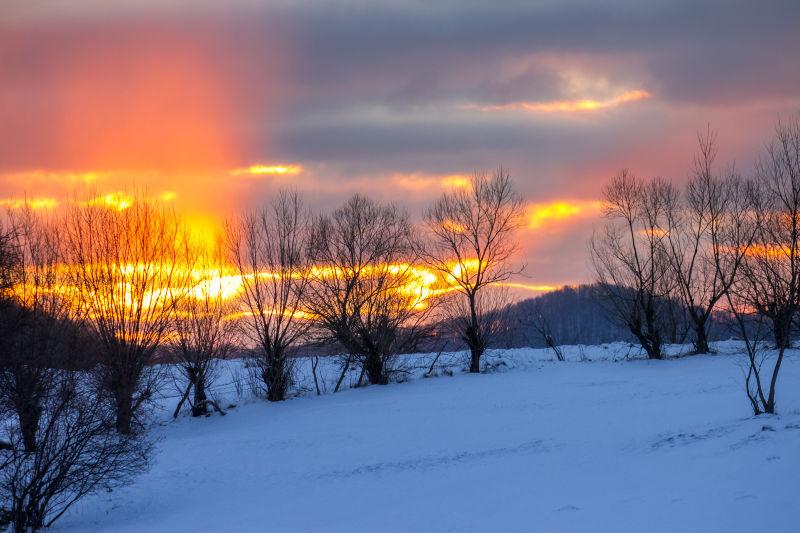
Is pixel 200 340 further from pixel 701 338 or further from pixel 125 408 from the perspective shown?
pixel 701 338

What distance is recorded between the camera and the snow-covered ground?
1162cm

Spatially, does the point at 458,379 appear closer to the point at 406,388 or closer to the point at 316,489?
the point at 406,388

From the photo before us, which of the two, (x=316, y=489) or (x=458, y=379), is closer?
(x=316, y=489)

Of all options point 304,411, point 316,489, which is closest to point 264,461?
point 316,489

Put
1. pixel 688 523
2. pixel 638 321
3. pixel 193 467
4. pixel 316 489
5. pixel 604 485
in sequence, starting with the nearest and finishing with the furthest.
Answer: pixel 688 523 < pixel 604 485 < pixel 316 489 < pixel 193 467 < pixel 638 321

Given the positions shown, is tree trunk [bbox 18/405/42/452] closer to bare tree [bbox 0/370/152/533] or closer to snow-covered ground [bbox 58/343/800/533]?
bare tree [bbox 0/370/152/533]

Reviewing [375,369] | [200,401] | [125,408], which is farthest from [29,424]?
[375,369]

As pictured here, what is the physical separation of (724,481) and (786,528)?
2620 millimetres

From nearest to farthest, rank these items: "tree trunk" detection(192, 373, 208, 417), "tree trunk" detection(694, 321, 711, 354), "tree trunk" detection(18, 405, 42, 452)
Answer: "tree trunk" detection(18, 405, 42, 452) < "tree trunk" detection(192, 373, 208, 417) < "tree trunk" detection(694, 321, 711, 354)

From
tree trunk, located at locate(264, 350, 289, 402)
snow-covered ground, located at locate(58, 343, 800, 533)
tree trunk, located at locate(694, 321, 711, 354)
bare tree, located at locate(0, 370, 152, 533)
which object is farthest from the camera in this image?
tree trunk, located at locate(694, 321, 711, 354)

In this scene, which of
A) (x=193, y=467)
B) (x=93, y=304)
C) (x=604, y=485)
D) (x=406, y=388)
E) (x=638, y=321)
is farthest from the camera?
(x=638, y=321)

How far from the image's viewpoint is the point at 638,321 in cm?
3816

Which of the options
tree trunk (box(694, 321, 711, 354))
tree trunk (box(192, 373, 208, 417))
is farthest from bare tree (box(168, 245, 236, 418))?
tree trunk (box(694, 321, 711, 354))

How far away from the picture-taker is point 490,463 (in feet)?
57.1
